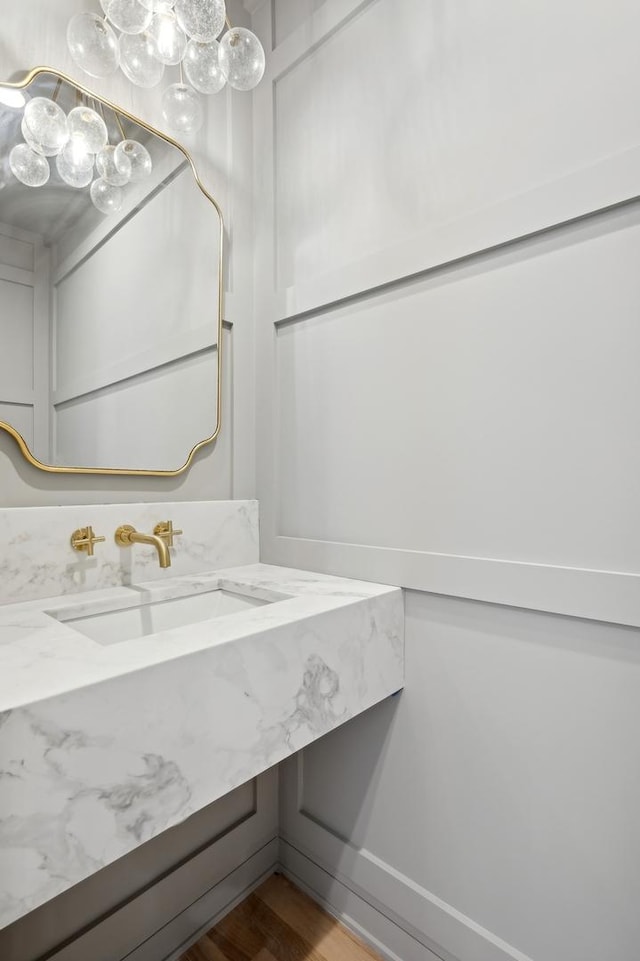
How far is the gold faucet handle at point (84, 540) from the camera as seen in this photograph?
1173 millimetres

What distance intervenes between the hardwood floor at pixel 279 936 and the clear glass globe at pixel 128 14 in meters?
2.14

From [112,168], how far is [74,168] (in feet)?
0.36

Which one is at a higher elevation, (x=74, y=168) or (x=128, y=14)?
(x=128, y=14)

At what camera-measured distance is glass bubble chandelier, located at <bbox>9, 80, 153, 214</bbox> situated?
43.6 inches

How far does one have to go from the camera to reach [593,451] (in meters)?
0.92

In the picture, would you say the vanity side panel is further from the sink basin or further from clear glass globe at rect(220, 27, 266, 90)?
clear glass globe at rect(220, 27, 266, 90)

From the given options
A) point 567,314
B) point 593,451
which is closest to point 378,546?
point 593,451

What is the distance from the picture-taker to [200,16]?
102cm

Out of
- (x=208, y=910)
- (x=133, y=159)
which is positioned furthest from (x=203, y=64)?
(x=208, y=910)

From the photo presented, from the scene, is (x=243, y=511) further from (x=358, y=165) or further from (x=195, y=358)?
(x=358, y=165)

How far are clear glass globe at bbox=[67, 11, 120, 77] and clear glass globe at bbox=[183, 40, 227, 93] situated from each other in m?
0.15

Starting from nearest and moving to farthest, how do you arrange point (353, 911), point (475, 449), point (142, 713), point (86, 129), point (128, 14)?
point (142, 713), point (128, 14), point (475, 449), point (86, 129), point (353, 911)

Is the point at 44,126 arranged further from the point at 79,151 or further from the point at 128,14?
the point at 128,14

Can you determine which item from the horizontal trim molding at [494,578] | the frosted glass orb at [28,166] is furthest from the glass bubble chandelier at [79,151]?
the horizontal trim molding at [494,578]
